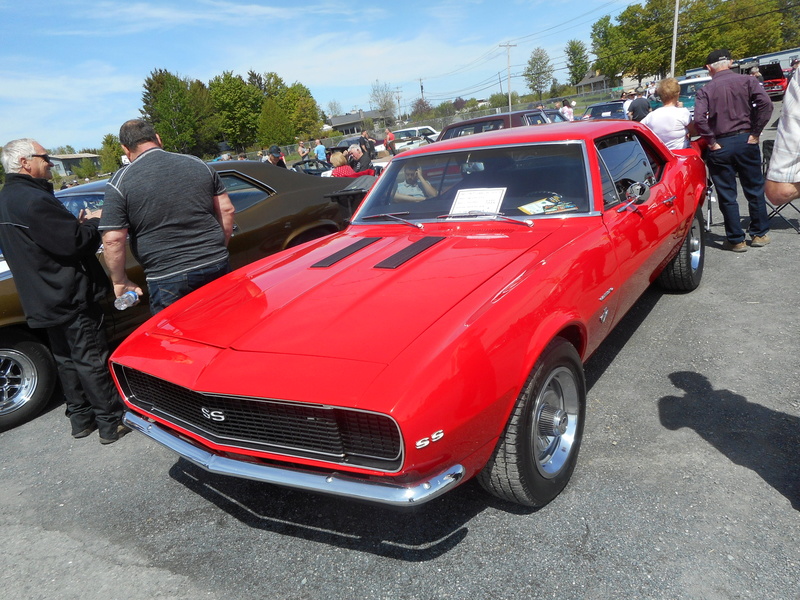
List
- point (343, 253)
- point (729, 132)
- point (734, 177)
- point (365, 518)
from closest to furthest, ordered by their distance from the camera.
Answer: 1. point (365, 518)
2. point (343, 253)
3. point (729, 132)
4. point (734, 177)

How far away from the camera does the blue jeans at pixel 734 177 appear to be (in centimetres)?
547

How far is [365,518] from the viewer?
2609 millimetres

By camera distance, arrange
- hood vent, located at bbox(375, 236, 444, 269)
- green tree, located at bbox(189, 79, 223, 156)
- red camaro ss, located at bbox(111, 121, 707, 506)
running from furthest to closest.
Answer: green tree, located at bbox(189, 79, 223, 156)
hood vent, located at bbox(375, 236, 444, 269)
red camaro ss, located at bbox(111, 121, 707, 506)

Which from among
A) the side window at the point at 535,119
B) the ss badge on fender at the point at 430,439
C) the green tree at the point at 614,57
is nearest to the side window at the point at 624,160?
the ss badge on fender at the point at 430,439

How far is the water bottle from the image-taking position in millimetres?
3258

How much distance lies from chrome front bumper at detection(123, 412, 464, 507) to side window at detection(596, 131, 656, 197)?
2.29 meters

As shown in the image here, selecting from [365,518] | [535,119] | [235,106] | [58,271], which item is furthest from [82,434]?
[235,106]

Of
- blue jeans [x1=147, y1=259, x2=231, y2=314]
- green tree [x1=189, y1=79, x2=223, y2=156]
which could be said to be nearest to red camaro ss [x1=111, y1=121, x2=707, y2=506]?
blue jeans [x1=147, y1=259, x2=231, y2=314]

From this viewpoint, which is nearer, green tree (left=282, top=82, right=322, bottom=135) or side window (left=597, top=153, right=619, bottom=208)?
side window (left=597, top=153, right=619, bottom=208)

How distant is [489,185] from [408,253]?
0.77m

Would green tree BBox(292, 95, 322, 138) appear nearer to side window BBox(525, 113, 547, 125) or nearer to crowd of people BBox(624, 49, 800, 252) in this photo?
side window BBox(525, 113, 547, 125)

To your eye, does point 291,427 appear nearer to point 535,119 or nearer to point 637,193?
point 637,193

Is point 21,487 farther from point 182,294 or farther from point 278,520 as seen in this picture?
point 278,520

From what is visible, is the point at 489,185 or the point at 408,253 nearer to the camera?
the point at 408,253
